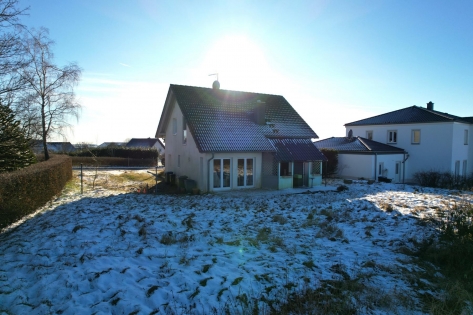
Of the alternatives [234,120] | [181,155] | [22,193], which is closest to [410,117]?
[234,120]

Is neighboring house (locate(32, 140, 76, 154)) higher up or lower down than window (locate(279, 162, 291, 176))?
higher up

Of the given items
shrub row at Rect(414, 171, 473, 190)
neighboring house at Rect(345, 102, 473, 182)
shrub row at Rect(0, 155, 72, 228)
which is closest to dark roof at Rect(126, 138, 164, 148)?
neighboring house at Rect(345, 102, 473, 182)

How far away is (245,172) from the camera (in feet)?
65.1

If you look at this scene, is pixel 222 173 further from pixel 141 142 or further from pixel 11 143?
pixel 141 142

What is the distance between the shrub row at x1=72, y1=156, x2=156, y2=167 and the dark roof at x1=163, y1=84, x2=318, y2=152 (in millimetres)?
23829

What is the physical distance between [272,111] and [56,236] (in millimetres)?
18752

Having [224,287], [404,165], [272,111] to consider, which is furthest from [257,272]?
[404,165]

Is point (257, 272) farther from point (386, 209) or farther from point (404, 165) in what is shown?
point (404, 165)

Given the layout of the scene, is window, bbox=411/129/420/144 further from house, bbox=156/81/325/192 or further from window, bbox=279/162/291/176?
window, bbox=279/162/291/176

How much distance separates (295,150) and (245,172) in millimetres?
3972

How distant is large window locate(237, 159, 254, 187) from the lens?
19.7 meters

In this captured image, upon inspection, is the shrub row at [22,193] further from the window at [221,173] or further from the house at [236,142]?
the window at [221,173]

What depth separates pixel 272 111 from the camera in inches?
940

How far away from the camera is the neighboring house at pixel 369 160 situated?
2739cm
